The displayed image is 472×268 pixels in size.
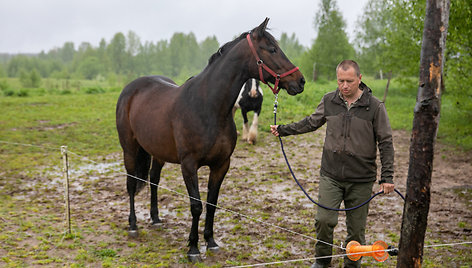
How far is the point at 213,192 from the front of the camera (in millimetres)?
4258

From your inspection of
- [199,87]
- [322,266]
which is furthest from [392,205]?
[199,87]

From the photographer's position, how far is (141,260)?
4.03m

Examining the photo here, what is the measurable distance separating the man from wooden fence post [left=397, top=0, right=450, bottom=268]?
0.30m

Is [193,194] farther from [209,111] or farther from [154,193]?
[154,193]

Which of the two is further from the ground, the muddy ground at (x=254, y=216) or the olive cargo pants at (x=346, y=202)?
the olive cargo pants at (x=346, y=202)

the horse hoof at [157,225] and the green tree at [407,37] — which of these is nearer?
the horse hoof at [157,225]

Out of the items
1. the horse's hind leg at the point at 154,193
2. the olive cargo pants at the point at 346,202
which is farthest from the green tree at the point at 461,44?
the horse's hind leg at the point at 154,193

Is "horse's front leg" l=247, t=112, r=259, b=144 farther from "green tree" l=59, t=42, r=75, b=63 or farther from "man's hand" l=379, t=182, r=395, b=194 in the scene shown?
"green tree" l=59, t=42, r=75, b=63

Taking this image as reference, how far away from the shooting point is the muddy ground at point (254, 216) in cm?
417

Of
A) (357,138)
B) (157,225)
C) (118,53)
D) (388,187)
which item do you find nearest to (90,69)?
(118,53)

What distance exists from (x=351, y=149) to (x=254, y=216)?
8.37 ft

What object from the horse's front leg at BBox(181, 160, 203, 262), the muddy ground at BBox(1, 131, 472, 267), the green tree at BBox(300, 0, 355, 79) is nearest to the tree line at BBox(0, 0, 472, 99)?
the green tree at BBox(300, 0, 355, 79)

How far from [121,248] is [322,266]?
7.72 feet

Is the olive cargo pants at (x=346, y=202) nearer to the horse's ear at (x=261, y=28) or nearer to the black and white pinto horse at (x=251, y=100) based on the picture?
the horse's ear at (x=261, y=28)
